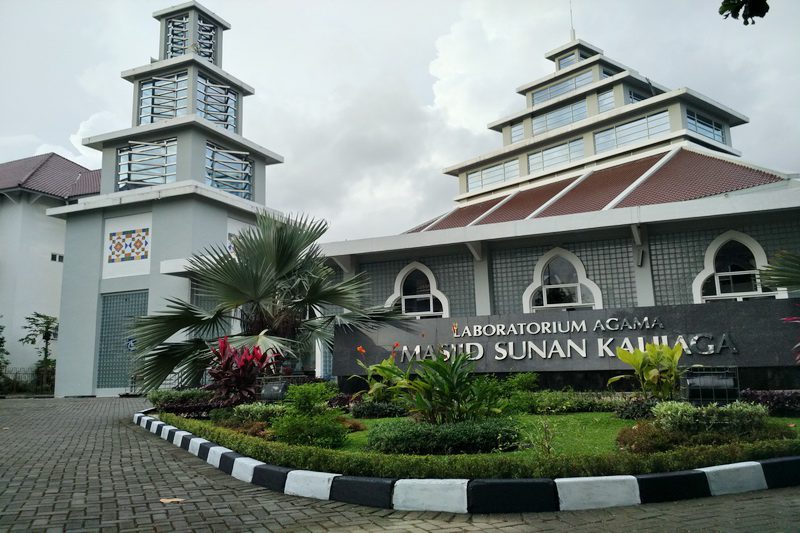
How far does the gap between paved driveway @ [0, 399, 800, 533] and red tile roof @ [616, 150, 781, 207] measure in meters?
10.1

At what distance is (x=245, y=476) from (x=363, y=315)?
270 inches

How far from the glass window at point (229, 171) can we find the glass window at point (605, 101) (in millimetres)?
18603

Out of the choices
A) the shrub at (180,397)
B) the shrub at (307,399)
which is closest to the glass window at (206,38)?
the shrub at (180,397)

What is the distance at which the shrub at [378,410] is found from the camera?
9.30 m

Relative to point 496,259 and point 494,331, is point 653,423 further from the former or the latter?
point 496,259

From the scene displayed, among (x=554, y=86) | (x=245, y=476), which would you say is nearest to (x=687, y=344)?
(x=245, y=476)

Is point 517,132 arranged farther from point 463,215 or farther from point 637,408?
point 637,408

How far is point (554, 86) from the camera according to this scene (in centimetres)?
3525

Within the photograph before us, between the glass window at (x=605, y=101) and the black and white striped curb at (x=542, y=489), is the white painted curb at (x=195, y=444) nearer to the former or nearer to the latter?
the black and white striped curb at (x=542, y=489)

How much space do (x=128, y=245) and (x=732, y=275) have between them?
22.2 meters

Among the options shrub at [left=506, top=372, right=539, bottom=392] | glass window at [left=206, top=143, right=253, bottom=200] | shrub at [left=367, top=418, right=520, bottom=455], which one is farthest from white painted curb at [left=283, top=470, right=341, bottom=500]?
glass window at [left=206, top=143, right=253, bottom=200]

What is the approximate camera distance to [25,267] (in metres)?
29.3

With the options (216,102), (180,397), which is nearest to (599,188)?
(180,397)

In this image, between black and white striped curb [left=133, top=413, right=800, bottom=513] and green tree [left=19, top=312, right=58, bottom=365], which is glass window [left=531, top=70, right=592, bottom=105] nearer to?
green tree [left=19, top=312, right=58, bottom=365]
